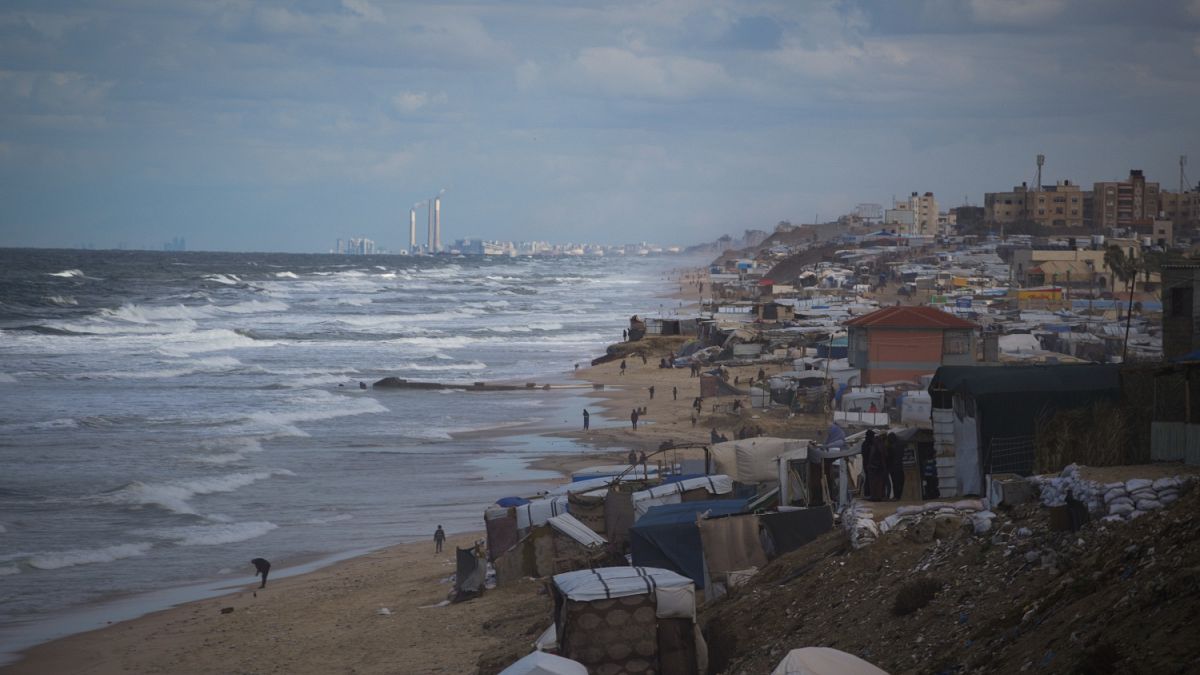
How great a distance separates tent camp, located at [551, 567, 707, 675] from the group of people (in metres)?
4.44

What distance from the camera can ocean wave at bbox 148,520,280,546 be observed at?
844 inches

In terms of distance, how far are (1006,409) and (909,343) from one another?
16.8m

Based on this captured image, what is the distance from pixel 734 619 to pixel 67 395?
34.3 m

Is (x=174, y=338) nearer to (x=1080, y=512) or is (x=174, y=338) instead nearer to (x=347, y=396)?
(x=347, y=396)

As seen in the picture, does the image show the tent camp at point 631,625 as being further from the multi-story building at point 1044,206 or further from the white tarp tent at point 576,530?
the multi-story building at point 1044,206

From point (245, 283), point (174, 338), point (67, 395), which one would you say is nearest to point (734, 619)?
point (67, 395)

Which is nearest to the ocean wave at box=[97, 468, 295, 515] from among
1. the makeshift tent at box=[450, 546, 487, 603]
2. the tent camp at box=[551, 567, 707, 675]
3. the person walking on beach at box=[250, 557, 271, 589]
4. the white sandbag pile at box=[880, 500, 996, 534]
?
the person walking on beach at box=[250, 557, 271, 589]

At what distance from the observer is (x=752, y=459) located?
17281 mm

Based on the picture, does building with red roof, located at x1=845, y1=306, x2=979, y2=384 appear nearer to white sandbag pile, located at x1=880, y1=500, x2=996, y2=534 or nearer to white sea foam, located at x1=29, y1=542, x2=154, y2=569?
white sea foam, located at x1=29, y1=542, x2=154, y2=569

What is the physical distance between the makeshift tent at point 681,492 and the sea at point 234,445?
21.7 feet

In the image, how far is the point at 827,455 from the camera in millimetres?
14883

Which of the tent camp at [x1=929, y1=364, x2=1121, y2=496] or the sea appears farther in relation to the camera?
the sea

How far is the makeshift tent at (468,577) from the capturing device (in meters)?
16.3

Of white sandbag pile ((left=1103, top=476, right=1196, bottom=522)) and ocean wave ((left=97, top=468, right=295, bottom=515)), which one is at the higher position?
white sandbag pile ((left=1103, top=476, right=1196, bottom=522))
